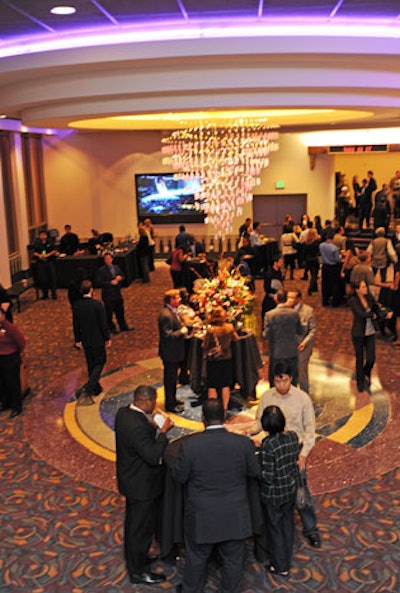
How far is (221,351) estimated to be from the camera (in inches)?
275

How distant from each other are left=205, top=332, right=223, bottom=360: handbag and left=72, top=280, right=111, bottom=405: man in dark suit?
1536 mm

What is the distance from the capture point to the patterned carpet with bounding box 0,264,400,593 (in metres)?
4.66

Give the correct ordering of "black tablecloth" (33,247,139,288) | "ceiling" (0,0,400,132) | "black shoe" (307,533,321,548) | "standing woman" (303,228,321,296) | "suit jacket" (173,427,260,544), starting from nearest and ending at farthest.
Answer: "suit jacket" (173,427,260,544) < "black shoe" (307,533,321,548) < "ceiling" (0,0,400,132) < "standing woman" (303,228,321,296) < "black tablecloth" (33,247,139,288)

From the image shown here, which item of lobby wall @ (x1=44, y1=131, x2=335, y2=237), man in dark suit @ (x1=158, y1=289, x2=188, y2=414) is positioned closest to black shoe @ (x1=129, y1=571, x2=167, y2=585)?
man in dark suit @ (x1=158, y1=289, x2=188, y2=414)

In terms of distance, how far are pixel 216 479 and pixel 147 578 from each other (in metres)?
1.15

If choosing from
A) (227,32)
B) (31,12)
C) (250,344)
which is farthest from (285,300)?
(31,12)

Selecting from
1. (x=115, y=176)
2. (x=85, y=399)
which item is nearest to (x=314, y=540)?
(x=85, y=399)

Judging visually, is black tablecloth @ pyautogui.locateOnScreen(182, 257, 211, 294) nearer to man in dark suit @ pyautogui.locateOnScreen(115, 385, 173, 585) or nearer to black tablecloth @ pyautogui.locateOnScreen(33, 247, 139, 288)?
black tablecloth @ pyautogui.locateOnScreen(33, 247, 139, 288)

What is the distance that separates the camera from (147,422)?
4.34m

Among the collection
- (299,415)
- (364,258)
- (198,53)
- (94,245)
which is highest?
(198,53)

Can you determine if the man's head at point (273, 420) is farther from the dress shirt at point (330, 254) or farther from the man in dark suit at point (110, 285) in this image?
the dress shirt at point (330, 254)

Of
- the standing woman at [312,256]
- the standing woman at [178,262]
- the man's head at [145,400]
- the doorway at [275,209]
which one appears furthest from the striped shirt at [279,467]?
the doorway at [275,209]

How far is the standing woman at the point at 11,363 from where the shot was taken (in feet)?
A: 23.9

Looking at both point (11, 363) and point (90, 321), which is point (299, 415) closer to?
point (90, 321)
